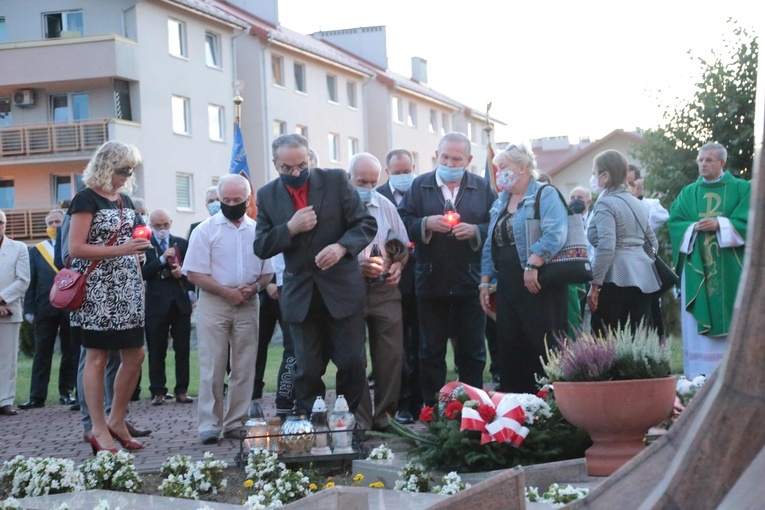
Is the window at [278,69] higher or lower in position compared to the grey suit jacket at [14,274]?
higher

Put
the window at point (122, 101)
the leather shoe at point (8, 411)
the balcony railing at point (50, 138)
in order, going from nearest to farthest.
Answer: the leather shoe at point (8, 411), the window at point (122, 101), the balcony railing at point (50, 138)

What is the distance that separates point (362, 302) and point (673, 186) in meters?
17.5

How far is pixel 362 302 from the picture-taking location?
27.8ft

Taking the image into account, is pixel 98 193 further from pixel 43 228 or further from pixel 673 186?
pixel 43 228

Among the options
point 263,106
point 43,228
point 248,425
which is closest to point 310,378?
point 248,425

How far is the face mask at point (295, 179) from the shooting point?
8.46 m

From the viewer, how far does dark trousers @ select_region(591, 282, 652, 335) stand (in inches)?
392

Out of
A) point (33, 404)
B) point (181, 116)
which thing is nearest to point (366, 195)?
point (33, 404)

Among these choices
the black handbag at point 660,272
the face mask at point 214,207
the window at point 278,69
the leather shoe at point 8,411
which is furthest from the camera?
the window at point 278,69

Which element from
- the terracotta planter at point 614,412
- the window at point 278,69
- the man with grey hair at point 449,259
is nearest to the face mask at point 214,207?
the man with grey hair at point 449,259

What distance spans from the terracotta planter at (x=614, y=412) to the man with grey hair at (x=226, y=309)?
3.92m

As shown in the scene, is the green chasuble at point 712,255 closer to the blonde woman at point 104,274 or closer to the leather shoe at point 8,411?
the blonde woman at point 104,274

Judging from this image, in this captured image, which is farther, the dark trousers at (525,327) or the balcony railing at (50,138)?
the balcony railing at (50,138)

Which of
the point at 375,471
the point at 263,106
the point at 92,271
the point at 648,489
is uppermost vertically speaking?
the point at 263,106
